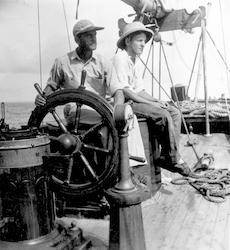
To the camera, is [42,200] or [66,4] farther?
[66,4]

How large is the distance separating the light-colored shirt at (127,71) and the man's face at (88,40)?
364mm

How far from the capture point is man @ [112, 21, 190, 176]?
282cm

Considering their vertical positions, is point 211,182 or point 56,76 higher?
point 56,76

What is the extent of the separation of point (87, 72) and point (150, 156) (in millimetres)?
876

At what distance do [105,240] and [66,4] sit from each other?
2457 mm

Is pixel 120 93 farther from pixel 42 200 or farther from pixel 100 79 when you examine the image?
pixel 42 200

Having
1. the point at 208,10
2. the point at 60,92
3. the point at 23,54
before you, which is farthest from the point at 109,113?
the point at 208,10

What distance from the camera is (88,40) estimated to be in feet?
8.46

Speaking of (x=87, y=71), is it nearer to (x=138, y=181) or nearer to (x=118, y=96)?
(x=118, y=96)

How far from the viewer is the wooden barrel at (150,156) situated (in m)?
2.79

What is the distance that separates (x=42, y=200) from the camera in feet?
5.97

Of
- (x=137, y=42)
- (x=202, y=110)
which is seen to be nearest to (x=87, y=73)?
(x=137, y=42)

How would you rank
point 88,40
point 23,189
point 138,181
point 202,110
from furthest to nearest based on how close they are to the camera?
point 202,110
point 88,40
point 138,181
point 23,189

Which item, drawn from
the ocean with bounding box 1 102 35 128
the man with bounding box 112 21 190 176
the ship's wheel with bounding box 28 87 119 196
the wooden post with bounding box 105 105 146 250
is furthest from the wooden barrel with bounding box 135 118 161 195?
the ocean with bounding box 1 102 35 128
